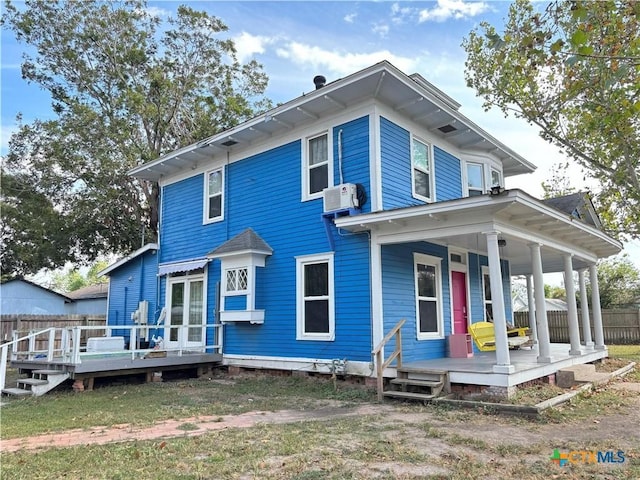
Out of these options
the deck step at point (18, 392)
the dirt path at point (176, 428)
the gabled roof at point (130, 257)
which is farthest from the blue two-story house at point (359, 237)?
the deck step at point (18, 392)

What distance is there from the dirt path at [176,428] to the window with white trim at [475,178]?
22.1 ft

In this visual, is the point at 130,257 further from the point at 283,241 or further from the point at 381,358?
the point at 381,358

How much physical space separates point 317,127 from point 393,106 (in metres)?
1.60

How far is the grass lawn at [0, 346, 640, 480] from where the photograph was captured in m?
4.03

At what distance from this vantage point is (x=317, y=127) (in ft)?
31.9

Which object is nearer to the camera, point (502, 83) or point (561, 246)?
point (561, 246)

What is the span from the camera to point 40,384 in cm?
853

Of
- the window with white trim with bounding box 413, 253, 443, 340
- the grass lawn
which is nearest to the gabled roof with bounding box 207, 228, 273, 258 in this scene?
the window with white trim with bounding box 413, 253, 443, 340

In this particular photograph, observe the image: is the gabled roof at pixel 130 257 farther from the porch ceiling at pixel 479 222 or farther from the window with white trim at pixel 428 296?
the window with white trim at pixel 428 296

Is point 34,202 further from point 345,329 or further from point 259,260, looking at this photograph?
point 345,329

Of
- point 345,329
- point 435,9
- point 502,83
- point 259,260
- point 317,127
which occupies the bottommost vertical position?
point 345,329

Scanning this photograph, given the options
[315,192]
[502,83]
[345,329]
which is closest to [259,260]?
[315,192]

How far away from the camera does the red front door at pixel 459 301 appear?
1047 centimetres

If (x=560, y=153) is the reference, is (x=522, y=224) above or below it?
below
